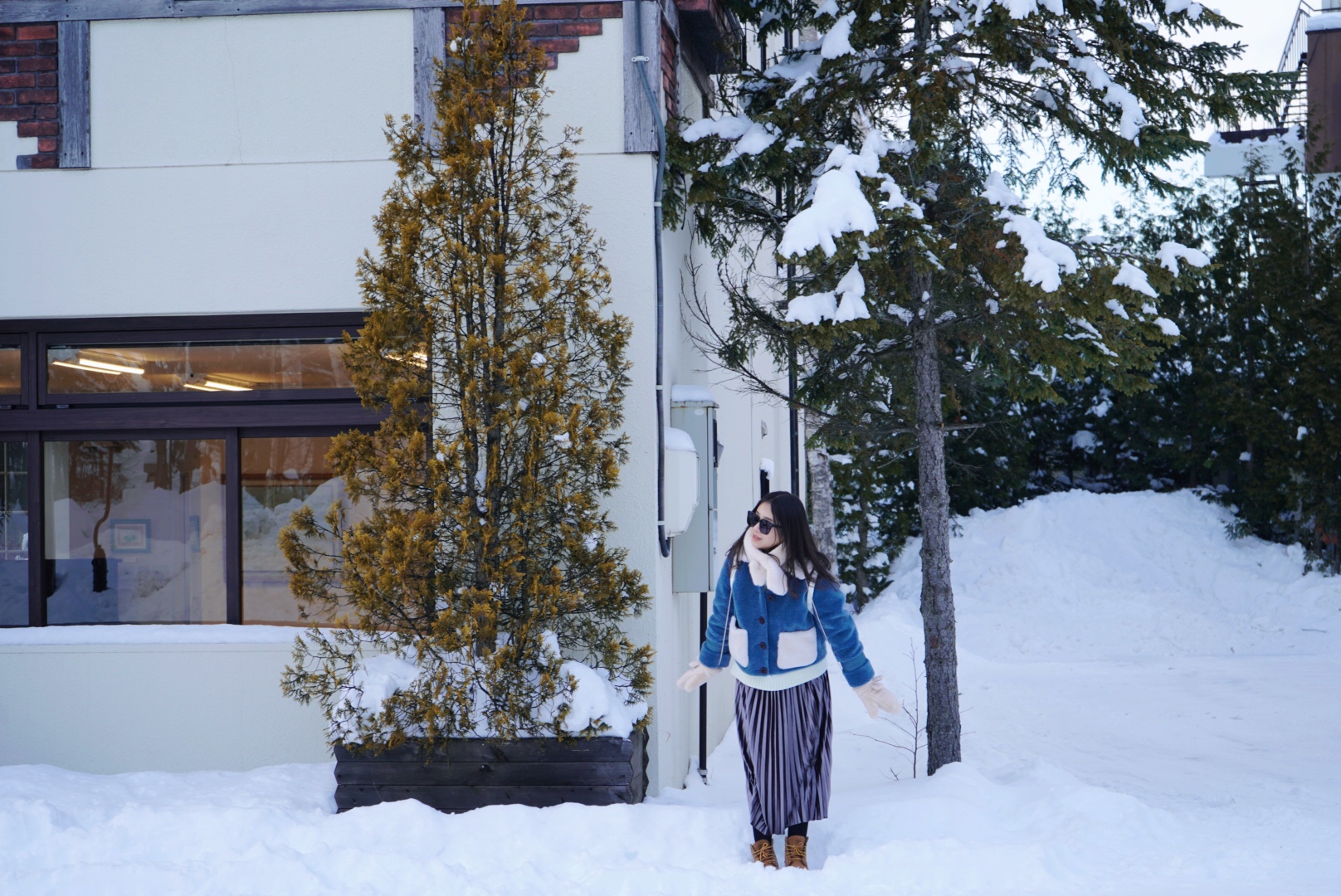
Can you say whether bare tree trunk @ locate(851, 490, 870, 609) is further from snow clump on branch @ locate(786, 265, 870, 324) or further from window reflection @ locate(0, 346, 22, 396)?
window reflection @ locate(0, 346, 22, 396)

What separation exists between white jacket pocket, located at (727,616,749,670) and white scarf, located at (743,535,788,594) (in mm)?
237

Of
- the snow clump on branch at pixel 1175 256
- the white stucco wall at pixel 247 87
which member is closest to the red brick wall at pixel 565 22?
the white stucco wall at pixel 247 87

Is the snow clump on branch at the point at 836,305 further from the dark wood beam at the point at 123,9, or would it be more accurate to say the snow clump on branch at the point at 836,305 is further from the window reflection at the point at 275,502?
the dark wood beam at the point at 123,9

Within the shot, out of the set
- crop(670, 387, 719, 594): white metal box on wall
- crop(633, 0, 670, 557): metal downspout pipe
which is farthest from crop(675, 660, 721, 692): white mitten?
crop(670, 387, 719, 594): white metal box on wall

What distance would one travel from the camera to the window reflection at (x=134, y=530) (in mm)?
6164

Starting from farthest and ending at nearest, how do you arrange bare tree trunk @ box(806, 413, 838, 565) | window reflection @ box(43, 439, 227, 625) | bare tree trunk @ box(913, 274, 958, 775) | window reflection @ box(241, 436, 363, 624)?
bare tree trunk @ box(806, 413, 838, 565) → bare tree trunk @ box(913, 274, 958, 775) → window reflection @ box(43, 439, 227, 625) → window reflection @ box(241, 436, 363, 624)

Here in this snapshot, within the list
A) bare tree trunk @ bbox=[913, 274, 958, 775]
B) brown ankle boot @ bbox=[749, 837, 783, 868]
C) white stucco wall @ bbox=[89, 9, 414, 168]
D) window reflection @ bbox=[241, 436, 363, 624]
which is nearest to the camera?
brown ankle boot @ bbox=[749, 837, 783, 868]

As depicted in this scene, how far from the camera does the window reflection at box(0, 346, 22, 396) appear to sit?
6.19 meters

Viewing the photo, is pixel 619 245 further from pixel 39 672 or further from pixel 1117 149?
pixel 39 672

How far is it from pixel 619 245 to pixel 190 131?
239 cm

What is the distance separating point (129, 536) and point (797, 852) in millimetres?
4102

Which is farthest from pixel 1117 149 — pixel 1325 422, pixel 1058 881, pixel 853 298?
pixel 1325 422

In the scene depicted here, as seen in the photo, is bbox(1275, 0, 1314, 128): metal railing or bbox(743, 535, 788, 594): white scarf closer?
bbox(743, 535, 788, 594): white scarf

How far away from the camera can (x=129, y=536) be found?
246 inches
